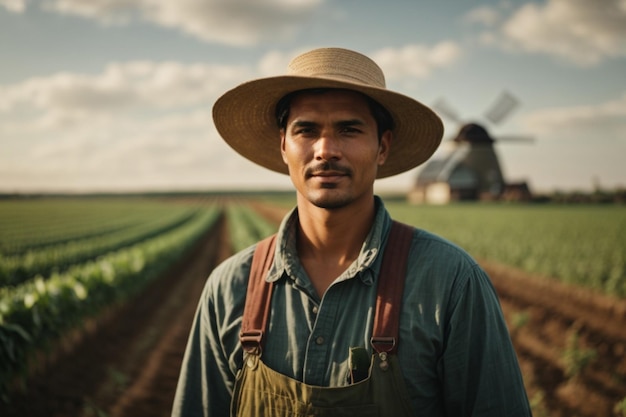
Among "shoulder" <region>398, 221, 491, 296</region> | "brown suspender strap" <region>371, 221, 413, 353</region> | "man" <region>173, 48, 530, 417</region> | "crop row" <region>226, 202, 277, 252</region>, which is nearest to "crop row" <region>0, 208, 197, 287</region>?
"crop row" <region>226, 202, 277, 252</region>

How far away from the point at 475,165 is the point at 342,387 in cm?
5744

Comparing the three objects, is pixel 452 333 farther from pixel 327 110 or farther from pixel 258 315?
pixel 327 110

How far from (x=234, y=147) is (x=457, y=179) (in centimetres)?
5691

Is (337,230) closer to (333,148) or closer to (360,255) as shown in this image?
(360,255)

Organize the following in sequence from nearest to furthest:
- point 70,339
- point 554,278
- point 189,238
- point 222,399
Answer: point 222,399 < point 70,339 < point 554,278 < point 189,238

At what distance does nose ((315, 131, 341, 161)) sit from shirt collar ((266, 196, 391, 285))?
1.14 ft

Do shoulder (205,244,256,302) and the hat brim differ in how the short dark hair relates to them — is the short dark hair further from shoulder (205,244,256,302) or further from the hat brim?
shoulder (205,244,256,302)

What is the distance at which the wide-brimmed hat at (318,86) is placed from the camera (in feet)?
6.30

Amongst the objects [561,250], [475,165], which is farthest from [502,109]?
[561,250]

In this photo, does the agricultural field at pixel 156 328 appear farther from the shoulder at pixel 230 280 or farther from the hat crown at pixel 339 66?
the hat crown at pixel 339 66

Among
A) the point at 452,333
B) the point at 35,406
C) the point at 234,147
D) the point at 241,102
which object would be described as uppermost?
the point at 241,102

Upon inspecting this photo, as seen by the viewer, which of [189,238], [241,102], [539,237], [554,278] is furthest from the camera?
[189,238]

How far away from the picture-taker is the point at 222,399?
201cm

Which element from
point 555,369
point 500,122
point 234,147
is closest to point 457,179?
point 500,122
